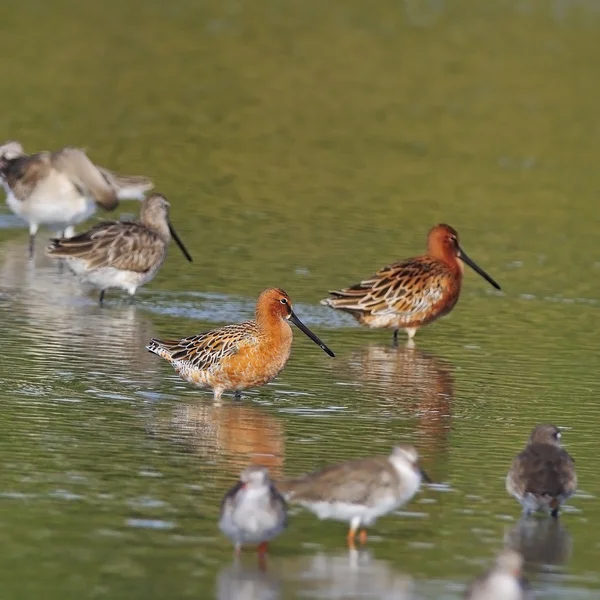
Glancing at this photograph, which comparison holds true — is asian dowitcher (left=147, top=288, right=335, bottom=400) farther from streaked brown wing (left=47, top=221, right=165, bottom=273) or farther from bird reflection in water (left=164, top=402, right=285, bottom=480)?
streaked brown wing (left=47, top=221, right=165, bottom=273)

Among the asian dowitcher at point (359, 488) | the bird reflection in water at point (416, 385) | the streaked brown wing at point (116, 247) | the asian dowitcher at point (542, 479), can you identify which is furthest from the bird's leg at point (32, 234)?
the asian dowitcher at point (359, 488)

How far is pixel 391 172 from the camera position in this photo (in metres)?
26.2

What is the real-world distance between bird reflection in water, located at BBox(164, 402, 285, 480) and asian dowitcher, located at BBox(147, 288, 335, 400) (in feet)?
0.76

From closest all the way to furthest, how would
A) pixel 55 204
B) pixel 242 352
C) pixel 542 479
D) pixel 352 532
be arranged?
pixel 352 532 → pixel 542 479 → pixel 242 352 → pixel 55 204

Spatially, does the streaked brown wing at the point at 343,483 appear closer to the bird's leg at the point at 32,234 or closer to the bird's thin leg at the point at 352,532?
the bird's thin leg at the point at 352,532

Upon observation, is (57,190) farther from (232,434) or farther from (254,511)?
(254,511)

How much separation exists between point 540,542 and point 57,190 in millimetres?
11558

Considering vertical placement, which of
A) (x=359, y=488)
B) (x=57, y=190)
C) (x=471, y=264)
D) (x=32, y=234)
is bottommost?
(x=359, y=488)

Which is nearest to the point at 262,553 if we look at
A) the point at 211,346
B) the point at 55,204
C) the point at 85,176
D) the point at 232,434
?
the point at 232,434

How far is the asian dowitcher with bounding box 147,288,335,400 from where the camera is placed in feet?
43.2

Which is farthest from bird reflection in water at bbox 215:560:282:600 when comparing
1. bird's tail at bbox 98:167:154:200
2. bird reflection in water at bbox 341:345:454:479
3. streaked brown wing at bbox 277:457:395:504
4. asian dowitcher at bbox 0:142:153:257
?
bird's tail at bbox 98:167:154:200

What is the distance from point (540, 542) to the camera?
998 cm

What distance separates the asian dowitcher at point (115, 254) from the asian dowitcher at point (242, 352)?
12.8ft

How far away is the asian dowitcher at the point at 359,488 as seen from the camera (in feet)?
30.7
